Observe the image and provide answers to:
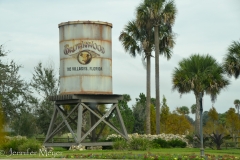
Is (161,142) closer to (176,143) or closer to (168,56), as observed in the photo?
(176,143)

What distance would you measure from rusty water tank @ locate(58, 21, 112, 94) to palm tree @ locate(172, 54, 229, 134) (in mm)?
10430

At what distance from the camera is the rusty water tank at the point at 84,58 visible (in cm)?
3816

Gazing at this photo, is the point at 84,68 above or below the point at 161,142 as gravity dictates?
above

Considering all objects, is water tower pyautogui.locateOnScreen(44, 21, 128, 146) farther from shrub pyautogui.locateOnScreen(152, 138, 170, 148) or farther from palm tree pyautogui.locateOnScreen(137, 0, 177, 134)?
palm tree pyautogui.locateOnScreen(137, 0, 177, 134)

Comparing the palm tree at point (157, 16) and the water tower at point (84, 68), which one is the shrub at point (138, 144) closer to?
the water tower at point (84, 68)

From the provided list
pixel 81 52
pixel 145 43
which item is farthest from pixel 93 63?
pixel 145 43

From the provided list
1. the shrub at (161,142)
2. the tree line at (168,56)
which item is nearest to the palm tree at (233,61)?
the tree line at (168,56)

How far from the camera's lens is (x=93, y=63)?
38.3 m

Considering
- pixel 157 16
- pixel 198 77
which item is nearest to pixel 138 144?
pixel 198 77

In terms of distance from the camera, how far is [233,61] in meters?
44.2

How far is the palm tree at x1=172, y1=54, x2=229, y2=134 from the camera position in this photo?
1864 inches

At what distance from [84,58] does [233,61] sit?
41.3 ft

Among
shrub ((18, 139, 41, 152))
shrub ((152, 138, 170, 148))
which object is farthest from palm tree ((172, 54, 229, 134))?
shrub ((18, 139, 41, 152))

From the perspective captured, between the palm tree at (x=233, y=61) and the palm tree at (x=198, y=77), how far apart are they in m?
3.09
